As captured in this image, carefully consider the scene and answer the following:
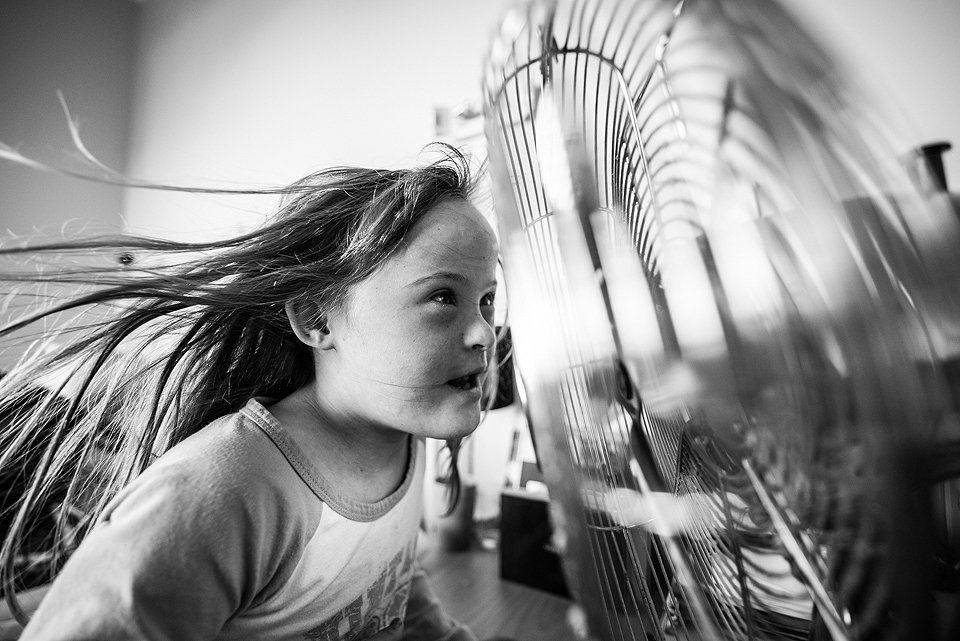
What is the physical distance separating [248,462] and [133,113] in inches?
99.0

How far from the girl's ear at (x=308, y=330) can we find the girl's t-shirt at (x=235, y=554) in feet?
0.26

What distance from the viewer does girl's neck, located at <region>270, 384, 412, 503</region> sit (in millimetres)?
448

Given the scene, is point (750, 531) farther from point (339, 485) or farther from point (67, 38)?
point (67, 38)

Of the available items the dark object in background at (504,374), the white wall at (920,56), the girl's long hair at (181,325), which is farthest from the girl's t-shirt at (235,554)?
the white wall at (920,56)

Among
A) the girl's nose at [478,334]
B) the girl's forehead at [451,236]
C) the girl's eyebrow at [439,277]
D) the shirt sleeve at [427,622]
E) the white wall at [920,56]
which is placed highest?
the white wall at [920,56]

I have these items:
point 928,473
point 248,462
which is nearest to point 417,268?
point 248,462

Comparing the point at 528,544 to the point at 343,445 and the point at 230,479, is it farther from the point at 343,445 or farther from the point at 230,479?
the point at 230,479

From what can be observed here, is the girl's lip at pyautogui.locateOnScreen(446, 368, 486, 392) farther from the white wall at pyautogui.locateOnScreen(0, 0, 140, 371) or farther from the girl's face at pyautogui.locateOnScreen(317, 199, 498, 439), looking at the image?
the white wall at pyautogui.locateOnScreen(0, 0, 140, 371)

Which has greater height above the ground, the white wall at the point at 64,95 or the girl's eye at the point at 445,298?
the white wall at the point at 64,95

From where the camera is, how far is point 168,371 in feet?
1.69

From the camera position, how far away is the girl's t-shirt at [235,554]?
0.29 meters

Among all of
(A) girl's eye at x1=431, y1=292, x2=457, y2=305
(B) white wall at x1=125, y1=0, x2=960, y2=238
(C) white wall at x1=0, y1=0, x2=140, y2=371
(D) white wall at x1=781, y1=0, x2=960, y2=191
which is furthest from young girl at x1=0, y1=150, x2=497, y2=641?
(C) white wall at x1=0, y1=0, x2=140, y2=371

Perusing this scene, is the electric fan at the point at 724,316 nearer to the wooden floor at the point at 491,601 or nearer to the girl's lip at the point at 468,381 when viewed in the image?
the girl's lip at the point at 468,381

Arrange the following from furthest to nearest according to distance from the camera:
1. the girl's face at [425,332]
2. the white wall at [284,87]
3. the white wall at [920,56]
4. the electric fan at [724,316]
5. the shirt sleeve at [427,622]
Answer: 1. the white wall at [284,87]
2. the white wall at [920,56]
3. the shirt sleeve at [427,622]
4. the girl's face at [425,332]
5. the electric fan at [724,316]
